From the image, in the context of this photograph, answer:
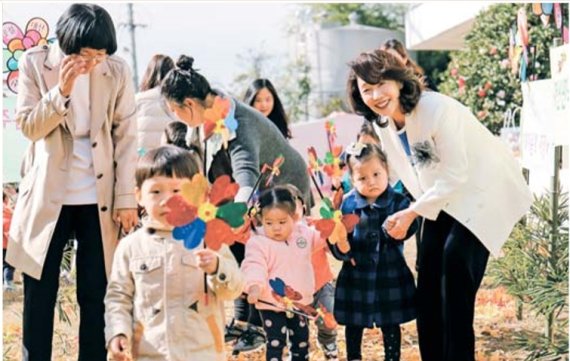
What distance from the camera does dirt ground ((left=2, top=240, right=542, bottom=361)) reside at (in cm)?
335

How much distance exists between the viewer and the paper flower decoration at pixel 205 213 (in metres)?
2.11

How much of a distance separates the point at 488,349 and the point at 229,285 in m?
1.78

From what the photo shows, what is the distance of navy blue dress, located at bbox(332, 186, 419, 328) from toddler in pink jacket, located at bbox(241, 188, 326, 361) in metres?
0.14

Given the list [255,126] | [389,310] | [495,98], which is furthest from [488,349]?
[495,98]

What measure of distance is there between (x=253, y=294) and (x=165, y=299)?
573mm

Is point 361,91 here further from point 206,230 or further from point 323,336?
point 323,336

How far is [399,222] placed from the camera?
2.62m

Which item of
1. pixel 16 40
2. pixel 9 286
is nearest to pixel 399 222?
pixel 16 40

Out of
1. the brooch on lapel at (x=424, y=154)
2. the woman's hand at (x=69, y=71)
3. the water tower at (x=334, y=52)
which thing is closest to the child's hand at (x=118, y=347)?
the woman's hand at (x=69, y=71)

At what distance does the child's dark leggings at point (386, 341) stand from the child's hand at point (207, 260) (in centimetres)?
101

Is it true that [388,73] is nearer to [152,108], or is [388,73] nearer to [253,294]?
[253,294]

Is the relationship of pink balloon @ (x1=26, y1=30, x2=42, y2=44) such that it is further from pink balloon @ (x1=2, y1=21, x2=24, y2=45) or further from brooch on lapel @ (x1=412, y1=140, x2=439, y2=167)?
brooch on lapel @ (x1=412, y1=140, x2=439, y2=167)

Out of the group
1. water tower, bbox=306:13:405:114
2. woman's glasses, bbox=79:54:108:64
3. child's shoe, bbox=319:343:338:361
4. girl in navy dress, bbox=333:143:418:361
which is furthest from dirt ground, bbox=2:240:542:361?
water tower, bbox=306:13:405:114

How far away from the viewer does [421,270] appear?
109 inches
